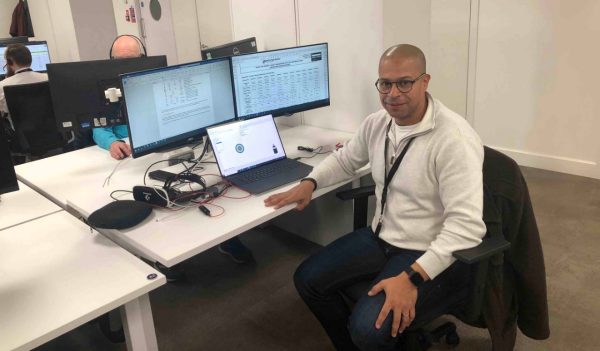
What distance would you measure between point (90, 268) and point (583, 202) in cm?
313

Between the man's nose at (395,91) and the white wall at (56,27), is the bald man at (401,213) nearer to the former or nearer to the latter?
the man's nose at (395,91)

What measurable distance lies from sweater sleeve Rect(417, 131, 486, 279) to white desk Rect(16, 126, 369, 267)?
562 mm

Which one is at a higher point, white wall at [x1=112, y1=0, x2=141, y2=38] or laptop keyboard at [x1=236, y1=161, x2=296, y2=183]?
white wall at [x1=112, y1=0, x2=141, y2=38]

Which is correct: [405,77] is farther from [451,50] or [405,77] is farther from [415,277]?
[451,50]

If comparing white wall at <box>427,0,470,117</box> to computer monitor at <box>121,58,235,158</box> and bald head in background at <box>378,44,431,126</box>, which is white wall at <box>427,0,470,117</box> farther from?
bald head in background at <box>378,44,431,126</box>

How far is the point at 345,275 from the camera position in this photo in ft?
5.83

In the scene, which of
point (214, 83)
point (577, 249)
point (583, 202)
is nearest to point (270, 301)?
point (214, 83)

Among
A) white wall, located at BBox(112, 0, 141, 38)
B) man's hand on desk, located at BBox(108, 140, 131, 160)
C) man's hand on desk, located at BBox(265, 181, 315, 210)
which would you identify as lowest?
man's hand on desk, located at BBox(265, 181, 315, 210)

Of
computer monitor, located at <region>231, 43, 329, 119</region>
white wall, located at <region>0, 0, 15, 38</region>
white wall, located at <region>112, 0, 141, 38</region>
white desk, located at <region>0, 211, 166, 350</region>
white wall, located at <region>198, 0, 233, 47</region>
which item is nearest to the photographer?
white desk, located at <region>0, 211, 166, 350</region>

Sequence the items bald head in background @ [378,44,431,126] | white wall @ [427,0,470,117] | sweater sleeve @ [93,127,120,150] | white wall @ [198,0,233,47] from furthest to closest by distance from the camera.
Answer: white wall @ [198,0,233,47] → white wall @ [427,0,470,117] → sweater sleeve @ [93,127,120,150] → bald head in background @ [378,44,431,126]

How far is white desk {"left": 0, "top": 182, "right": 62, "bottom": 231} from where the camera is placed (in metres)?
1.84

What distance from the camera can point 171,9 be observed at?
18.2 ft

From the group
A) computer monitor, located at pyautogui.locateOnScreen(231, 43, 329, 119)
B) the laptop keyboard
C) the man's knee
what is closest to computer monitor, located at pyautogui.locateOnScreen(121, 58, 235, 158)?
computer monitor, located at pyautogui.locateOnScreen(231, 43, 329, 119)

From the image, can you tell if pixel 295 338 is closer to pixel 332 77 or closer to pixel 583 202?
pixel 332 77
